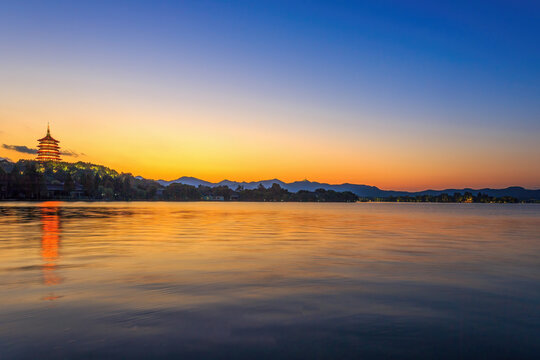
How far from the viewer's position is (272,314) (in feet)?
26.2

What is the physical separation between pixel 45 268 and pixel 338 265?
36.7 feet

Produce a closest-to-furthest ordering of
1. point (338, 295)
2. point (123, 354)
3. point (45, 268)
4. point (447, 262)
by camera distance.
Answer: point (123, 354), point (338, 295), point (45, 268), point (447, 262)

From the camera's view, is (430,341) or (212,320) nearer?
(430,341)

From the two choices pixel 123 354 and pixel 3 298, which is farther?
pixel 3 298

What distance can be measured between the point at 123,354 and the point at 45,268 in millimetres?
9743

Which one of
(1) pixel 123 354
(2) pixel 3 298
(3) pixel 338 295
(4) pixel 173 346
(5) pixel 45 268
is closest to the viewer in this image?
(1) pixel 123 354

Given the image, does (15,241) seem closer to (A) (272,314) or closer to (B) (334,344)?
(A) (272,314)

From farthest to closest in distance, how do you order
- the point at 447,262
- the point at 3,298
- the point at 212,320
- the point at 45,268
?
1. the point at 447,262
2. the point at 45,268
3. the point at 3,298
4. the point at 212,320

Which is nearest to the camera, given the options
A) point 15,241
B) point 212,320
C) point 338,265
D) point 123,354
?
point 123,354

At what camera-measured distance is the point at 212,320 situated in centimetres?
754

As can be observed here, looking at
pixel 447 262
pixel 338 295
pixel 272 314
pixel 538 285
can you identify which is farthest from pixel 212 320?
pixel 447 262

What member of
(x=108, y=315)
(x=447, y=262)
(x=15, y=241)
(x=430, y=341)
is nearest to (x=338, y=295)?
(x=430, y=341)

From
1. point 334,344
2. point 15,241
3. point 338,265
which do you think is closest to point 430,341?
point 334,344

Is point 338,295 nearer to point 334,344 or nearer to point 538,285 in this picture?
point 334,344
